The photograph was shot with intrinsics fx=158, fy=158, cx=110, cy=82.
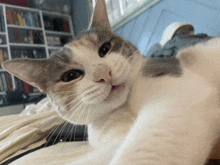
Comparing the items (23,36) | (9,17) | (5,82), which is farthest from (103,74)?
(9,17)

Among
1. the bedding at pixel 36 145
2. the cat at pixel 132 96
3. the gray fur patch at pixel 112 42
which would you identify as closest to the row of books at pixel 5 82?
the bedding at pixel 36 145

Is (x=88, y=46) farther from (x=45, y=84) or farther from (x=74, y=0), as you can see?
(x=74, y=0)

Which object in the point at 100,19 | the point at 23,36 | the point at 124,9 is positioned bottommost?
the point at 100,19

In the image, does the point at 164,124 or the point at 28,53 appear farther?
the point at 28,53

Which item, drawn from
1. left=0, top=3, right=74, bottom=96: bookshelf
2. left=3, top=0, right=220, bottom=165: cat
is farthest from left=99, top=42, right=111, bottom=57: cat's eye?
left=0, top=3, right=74, bottom=96: bookshelf

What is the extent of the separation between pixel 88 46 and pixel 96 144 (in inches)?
17.6

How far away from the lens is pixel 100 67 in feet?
1.95

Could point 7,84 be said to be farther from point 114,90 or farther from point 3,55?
point 114,90

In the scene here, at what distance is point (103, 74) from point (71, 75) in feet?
0.64

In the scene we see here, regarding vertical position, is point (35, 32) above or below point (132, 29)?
above

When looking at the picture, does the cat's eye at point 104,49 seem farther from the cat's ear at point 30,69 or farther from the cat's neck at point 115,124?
the cat's ear at point 30,69

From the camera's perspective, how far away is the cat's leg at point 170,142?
322 mm

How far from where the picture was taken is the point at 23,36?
148 inches

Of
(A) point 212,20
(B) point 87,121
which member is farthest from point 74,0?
(B) point 87,121
